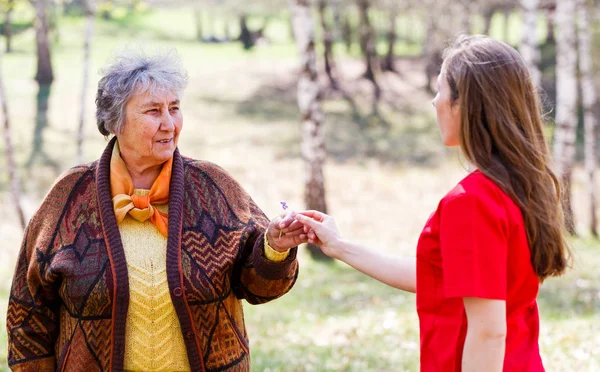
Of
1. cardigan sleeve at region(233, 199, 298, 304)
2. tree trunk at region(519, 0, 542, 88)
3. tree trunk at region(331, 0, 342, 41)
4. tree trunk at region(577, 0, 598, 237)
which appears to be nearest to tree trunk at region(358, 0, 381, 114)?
tree trunk at region(331, 0, 342, 41)

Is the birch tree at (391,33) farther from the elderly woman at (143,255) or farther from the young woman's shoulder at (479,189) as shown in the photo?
the young woman's shoulder at (479,189)

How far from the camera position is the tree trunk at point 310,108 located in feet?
33.9

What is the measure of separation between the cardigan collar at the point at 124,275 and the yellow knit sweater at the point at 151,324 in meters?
0.04

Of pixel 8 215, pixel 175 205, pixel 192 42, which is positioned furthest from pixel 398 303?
pixel 192 42

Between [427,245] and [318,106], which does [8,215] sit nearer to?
[318,106]

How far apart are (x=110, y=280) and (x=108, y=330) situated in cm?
20

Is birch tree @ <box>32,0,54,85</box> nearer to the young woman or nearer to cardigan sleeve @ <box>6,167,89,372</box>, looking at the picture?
cardigan sleeve @ <box>6,167,89,372</box>

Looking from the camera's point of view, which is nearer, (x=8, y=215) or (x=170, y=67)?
(x=170, y=67)

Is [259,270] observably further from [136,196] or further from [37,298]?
[37,298]

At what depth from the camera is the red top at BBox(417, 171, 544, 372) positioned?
2.17 metres

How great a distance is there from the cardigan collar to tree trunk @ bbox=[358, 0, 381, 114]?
21611 mm

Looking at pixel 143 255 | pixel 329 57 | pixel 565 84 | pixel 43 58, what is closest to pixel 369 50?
pixel 329 57

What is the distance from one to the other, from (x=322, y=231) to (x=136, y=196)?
2.61 feet

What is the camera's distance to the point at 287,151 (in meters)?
19.3
